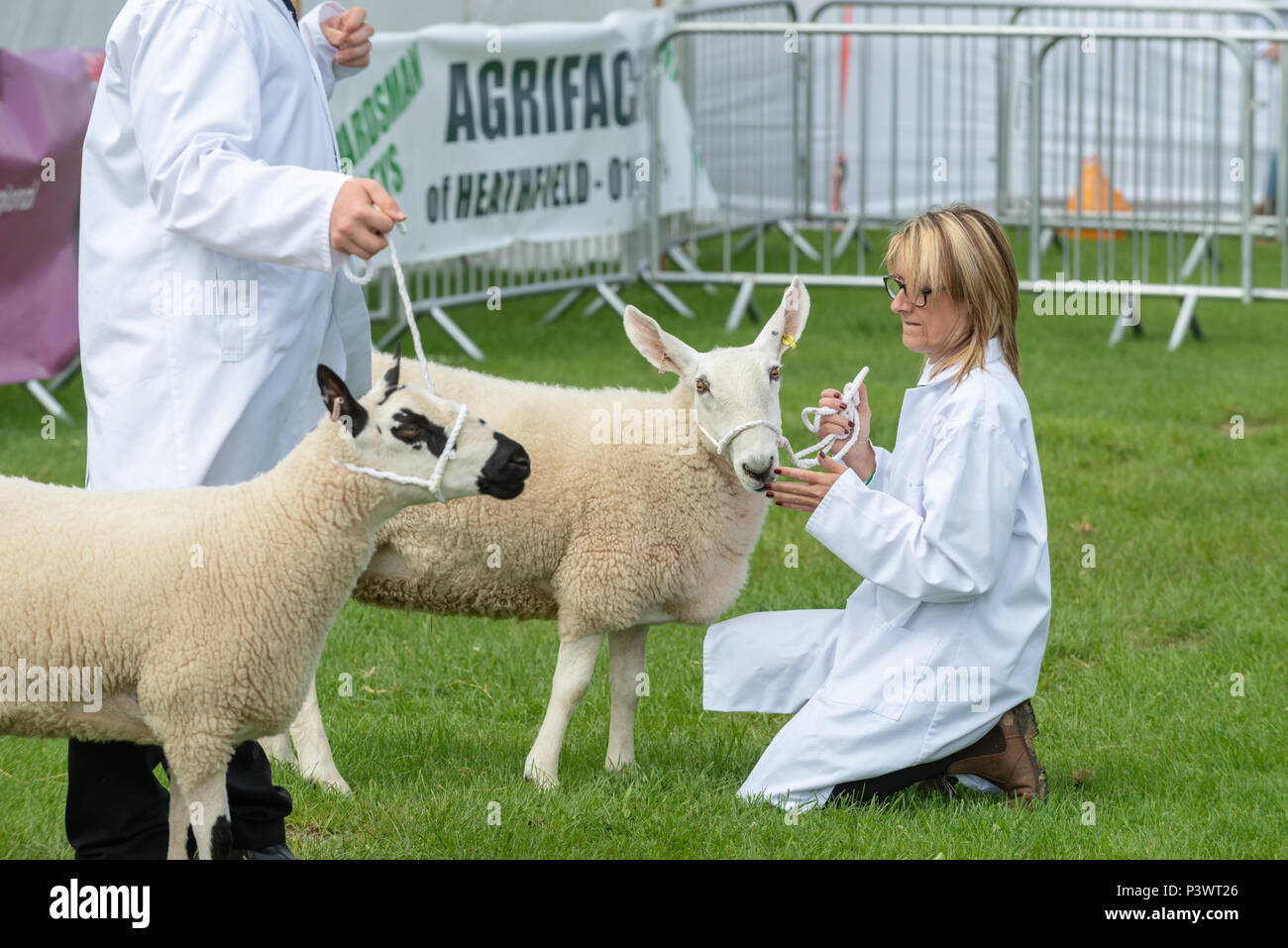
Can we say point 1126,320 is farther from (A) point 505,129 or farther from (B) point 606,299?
(A) point 505,129

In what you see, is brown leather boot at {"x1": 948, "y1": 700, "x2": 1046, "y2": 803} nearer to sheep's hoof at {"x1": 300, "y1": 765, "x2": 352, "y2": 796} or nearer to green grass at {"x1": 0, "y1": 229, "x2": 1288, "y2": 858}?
green grass at {"x1": 0, "y1": 229, "x2": 1288, "y2": 858}

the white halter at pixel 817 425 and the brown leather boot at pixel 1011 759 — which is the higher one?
the white halter at pixel 817 425

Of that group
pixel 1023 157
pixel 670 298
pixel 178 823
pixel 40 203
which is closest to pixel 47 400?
pixel 40 203

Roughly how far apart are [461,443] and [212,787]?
0.75 meters

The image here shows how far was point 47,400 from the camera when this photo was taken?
7863 mm

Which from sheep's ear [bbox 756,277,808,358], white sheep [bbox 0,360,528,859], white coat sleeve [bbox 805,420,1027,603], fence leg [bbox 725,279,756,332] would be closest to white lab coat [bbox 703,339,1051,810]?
white coat sleeve [bbox 805,420,1027,603]

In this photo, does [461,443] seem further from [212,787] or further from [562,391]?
[562,391]

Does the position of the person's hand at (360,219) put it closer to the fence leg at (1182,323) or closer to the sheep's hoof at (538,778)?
the sheep's hoof at (538,778)

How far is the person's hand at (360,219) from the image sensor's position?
8.65ft

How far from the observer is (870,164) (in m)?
14.9

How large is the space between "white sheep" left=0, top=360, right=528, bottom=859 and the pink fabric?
526 centimetres

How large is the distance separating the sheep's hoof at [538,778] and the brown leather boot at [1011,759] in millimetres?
983

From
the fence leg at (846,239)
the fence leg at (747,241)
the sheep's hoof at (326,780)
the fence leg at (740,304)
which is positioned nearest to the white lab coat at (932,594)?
the sheep's hoof at (326,780)

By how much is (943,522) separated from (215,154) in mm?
1771
